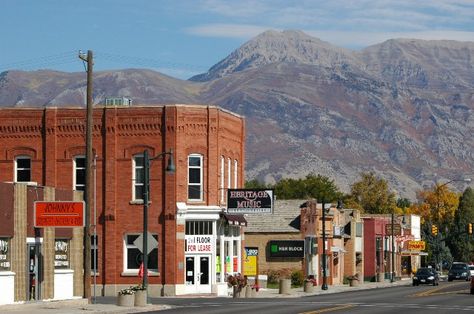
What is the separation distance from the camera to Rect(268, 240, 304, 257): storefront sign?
97125 mm

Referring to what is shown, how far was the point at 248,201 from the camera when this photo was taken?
245ft

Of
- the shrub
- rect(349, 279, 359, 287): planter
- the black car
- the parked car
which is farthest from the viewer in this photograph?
the parked car

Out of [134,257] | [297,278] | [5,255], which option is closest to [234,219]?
[134,257]

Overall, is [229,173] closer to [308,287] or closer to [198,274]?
[198,274]

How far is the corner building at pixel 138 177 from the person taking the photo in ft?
241

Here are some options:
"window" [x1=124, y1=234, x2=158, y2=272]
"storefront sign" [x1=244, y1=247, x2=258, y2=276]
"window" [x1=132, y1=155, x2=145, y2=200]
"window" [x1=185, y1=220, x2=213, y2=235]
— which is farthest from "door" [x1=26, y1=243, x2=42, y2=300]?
"storefront sign" [x1=244, y1=247, x2=258, y2=276]

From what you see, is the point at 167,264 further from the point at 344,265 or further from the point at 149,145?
the point at 344,265

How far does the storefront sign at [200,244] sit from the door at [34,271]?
809 inches

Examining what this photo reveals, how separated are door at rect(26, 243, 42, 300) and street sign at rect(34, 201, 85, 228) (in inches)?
67.1

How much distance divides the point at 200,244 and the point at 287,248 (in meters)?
24.3

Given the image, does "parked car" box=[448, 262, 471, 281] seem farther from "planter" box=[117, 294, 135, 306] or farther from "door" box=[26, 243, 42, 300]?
"door" box=[26, 243, 42, 300]

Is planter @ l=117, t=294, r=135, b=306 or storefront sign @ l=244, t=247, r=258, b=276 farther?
storefront sign @ l=244, t=247, r=258, b=276

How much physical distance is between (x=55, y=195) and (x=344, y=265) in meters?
64.4

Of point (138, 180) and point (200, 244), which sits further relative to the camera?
point (138, 180)
